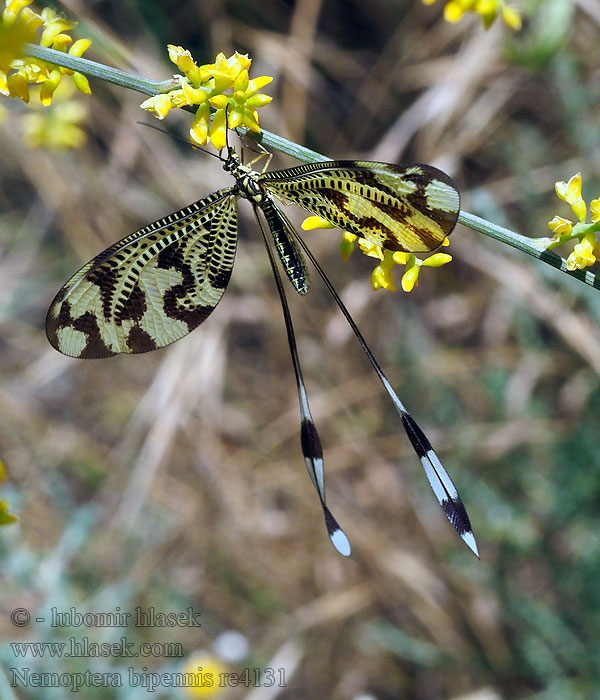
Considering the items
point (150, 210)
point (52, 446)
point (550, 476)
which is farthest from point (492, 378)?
point (52, 446)

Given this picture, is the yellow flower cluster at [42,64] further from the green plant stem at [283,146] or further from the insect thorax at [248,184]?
the insect thorax at [248,184]

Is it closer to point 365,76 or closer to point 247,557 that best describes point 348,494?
point 247,557

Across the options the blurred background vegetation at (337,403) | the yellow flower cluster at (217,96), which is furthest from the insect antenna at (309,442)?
the blurred background vegetation at (337,403)

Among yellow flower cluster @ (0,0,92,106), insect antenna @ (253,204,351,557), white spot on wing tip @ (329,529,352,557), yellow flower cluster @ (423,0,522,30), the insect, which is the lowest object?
white spot on wing tip @ (329,529,352,557)

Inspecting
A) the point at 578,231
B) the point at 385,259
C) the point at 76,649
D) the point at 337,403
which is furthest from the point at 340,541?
the point at 337,403

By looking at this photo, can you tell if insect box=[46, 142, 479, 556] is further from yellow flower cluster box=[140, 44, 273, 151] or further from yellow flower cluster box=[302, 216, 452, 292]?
yellow flower cluster box=[140, 44, 273, 151]

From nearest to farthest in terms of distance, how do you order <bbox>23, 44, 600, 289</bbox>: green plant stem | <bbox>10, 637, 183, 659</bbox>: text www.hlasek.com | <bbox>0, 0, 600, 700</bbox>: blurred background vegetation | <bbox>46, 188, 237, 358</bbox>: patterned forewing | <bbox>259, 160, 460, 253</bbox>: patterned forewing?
<bbox>259, 160, 460, 253</bbox>: patterned forewing < <bbox>23, 44, 600, 289</bbox>: green plant stem < <bbox>46, 188, 237, 358</bbox>: patterned forewing < <bbox>10, 637, 183, 659</bbox>: text www.hlasek.com < <bbox>0, 0, 600, 700</bbox>: blurred background vegetation

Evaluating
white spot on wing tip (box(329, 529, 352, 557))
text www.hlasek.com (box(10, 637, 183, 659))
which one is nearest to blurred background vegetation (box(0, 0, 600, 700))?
text www.hlasek.com (box(10, 637, 183, 659))
